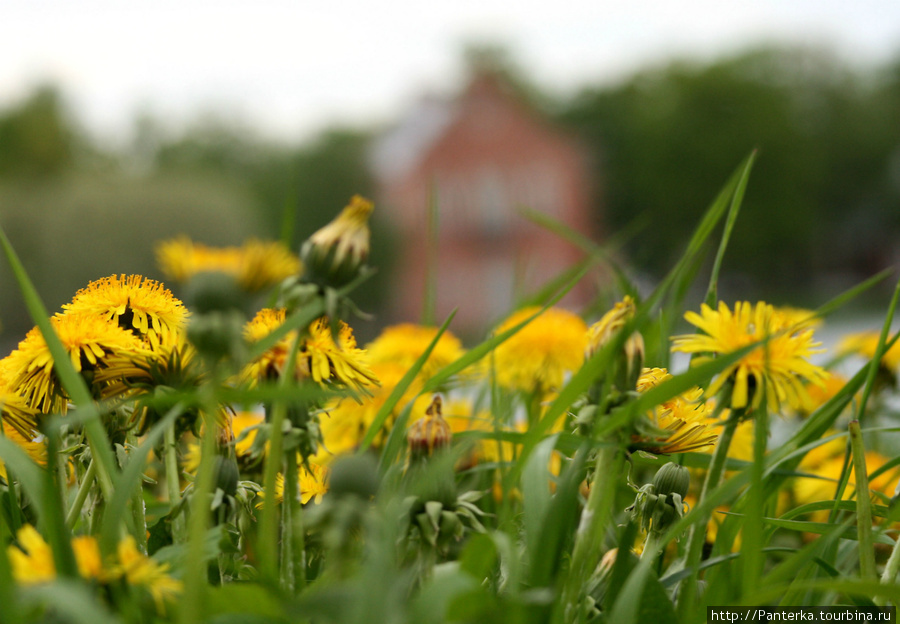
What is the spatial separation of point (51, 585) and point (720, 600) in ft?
1.12

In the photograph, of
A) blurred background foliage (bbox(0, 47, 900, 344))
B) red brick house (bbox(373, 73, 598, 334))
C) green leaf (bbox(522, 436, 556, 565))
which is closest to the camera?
green leaf (bbox(522, 436, 556, 565))

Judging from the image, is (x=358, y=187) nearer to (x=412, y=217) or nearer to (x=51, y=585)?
(x=412, y=217)

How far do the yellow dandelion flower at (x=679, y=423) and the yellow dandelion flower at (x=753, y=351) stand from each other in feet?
0.08

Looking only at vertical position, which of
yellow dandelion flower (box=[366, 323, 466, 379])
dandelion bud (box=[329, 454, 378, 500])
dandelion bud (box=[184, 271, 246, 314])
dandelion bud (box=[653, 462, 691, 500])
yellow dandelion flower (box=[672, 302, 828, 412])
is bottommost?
yellow dandelion flower (box=[366, 323, 466, 379])

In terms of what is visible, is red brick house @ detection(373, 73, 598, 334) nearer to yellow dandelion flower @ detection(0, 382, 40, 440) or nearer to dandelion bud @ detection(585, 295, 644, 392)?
yellow dandelion flower @ detection(0, 382, 40, 440)

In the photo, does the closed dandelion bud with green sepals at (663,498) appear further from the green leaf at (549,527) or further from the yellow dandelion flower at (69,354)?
the yellow dandelion flower at (69,354)

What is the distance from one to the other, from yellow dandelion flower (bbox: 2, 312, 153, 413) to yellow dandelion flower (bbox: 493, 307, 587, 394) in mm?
620

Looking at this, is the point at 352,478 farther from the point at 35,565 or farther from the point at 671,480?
the point at 671,480

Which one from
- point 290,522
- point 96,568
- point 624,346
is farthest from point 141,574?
point 624,346

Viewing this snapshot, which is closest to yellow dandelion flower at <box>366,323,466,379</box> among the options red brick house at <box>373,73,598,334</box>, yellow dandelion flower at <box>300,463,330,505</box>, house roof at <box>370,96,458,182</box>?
yellow dandelion flower at <box>300,463,330,505</box>

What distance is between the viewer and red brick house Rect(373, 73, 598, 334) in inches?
744

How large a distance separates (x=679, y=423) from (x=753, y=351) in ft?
0.22

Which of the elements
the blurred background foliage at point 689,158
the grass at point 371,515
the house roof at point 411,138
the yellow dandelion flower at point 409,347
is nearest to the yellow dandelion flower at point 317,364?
the grass at point 371,515

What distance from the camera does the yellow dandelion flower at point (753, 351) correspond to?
490 millimetres
